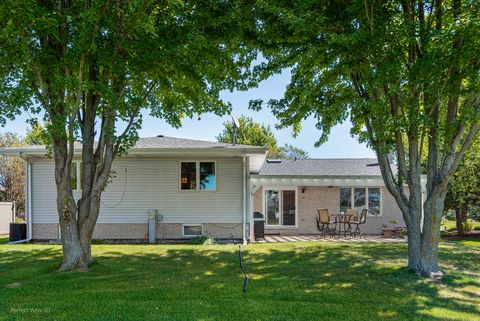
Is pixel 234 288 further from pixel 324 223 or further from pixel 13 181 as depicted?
pixel 13 181

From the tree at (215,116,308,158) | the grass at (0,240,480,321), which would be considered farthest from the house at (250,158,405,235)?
the tree at (215,116,308,158)

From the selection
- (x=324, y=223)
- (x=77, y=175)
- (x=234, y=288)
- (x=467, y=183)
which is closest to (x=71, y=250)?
(x=234, y=288)

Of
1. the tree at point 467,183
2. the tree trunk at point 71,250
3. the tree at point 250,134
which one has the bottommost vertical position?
the tree trunk at point 71,250

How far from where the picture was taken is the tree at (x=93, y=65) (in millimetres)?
6137

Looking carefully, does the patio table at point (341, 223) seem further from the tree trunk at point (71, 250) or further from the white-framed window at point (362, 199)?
the tree trunk at point (71, 250)

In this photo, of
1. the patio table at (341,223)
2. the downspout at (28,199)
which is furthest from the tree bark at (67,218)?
the patio table at (341,223)

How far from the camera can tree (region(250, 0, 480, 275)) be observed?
6141 mm

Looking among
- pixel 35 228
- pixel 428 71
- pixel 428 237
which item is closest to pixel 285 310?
pixel 428 237

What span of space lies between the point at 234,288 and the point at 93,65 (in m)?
→ 5.43

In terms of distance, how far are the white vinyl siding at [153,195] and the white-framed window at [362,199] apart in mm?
6389

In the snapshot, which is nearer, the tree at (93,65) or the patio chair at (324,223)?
the tree at (93,65)

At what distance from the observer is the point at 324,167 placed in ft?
57.1

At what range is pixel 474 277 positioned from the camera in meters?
6.95

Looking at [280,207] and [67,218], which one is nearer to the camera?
[67,218]
